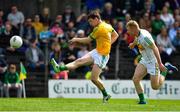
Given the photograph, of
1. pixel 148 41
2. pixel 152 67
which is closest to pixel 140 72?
pixel 152 67

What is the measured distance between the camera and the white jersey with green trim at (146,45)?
18812mm

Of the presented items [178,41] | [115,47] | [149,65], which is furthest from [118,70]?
[149,65]

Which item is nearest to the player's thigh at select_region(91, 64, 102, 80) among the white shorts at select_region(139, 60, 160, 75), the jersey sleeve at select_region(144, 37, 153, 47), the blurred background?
the white shorts at select_region(139, 60, 160, 75)

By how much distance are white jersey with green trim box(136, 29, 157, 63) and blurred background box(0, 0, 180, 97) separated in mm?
9800

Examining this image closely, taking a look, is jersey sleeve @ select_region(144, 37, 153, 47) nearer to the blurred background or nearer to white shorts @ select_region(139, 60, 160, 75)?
A: white shorts @ select_region(139, 60, 160, 75)

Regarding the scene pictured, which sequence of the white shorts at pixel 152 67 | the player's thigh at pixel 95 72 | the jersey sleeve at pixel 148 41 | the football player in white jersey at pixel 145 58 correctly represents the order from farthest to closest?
the player's thigh at pixel 95 72
the white shorts at pixel 152 67
the football player in white jersey at pixel 145 58
the jersey sleeve at pixel 148 41

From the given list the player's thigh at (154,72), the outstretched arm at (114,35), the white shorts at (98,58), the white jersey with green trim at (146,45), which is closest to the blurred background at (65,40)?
the outstretched arm at (114,35)

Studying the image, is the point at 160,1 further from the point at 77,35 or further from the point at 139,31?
the point at 139,31

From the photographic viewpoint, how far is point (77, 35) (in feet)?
98.4

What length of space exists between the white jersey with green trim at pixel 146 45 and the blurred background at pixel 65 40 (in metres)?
9.80

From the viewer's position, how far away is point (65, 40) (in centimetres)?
3036

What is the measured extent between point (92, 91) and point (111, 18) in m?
4.51

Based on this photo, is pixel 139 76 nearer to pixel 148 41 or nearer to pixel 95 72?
pixel 148 41

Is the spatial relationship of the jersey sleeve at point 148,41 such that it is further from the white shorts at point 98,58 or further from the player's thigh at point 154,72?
the white shorts at point 98,58
